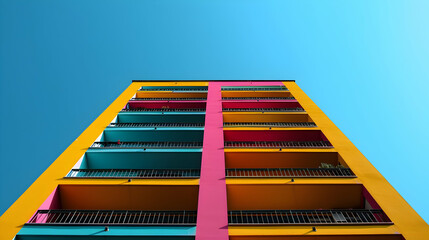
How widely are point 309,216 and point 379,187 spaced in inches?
142

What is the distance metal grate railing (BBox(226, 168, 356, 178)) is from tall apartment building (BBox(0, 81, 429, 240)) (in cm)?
6

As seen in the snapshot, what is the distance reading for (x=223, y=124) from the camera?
76.1 ft

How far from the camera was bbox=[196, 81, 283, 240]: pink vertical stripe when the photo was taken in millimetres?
12820

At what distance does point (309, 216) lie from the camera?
15.5 meters

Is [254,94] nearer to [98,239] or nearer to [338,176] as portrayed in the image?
[338,176]

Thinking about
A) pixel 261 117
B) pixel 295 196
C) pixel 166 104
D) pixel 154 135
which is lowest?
pixel 295 196

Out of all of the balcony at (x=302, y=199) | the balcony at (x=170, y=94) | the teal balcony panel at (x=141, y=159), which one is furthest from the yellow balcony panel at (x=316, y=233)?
the balcony at (x=170, y=94)

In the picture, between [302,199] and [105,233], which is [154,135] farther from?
[302,199]

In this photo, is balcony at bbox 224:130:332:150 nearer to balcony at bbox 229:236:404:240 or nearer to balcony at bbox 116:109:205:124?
balcony at bbox 116:109:205:124

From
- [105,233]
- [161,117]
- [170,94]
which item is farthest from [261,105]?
[105,233]

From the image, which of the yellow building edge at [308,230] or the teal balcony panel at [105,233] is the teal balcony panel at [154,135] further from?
the yellow building edge at [308,230]

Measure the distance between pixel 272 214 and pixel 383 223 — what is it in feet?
15.1

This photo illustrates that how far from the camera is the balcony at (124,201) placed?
49.7 ft

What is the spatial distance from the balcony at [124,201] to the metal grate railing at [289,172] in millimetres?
3474
